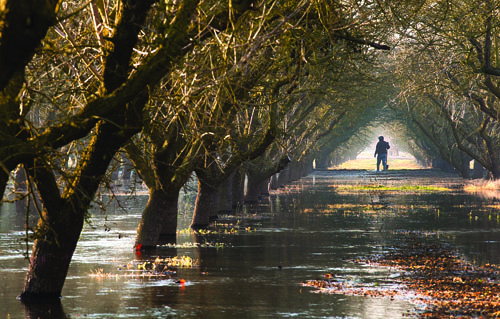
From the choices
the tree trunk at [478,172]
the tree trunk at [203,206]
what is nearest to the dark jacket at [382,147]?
the tree trunk at [478,172]

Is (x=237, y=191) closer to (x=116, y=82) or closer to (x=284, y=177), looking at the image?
(x=116, y=82)

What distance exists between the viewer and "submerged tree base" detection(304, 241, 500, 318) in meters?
13.1

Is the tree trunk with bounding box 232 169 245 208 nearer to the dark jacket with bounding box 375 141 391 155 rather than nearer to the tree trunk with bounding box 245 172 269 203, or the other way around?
the tree trunk with bounding box 245 172 269 203

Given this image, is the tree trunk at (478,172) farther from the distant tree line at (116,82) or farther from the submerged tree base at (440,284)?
the submerged tree base at (440,284)

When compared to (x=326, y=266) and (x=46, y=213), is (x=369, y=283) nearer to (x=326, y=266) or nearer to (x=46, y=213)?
(x=326, y=266)

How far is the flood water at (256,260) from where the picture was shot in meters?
13.6

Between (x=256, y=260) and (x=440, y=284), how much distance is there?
221 inches

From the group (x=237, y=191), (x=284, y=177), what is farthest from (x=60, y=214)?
(x=284, y=177)

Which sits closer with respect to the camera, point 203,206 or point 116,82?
point 116,82

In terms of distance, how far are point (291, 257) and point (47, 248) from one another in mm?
8577

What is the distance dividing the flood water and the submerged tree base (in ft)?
1.42

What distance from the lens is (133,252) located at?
22.3 metres

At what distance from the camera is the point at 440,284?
16.1 meters

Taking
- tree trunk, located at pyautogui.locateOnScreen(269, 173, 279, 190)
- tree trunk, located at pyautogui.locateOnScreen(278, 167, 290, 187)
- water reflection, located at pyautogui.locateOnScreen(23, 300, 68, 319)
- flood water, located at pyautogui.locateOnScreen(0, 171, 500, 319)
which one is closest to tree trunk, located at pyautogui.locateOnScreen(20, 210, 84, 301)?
water reflection, located at pyautogui.locateOnScreen(23, 300, 68, 319)
